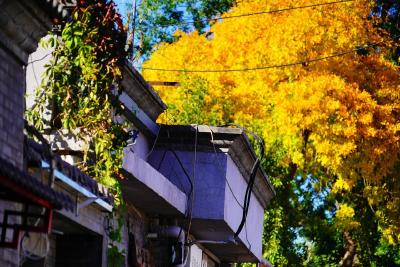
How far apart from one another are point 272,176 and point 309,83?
11.7 feet

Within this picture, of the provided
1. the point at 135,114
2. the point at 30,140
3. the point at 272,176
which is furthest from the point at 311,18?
the point at 30,140

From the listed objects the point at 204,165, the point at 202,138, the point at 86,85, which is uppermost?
the point at 202,138

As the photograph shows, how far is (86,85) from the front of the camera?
2059 centimetres

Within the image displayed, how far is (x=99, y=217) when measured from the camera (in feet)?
68.9

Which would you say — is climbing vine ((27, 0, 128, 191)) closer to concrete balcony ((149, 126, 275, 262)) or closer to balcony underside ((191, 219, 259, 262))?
concrete balcony ((149, 126, 275, 262))

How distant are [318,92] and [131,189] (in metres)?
19.4

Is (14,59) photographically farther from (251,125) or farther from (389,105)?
(389,105)

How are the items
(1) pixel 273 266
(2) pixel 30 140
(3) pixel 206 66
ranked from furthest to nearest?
(3) pixel 206 66 → (1) pixel 273 266 → (2) pixel 30 140

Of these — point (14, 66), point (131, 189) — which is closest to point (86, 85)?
point (131, 189)

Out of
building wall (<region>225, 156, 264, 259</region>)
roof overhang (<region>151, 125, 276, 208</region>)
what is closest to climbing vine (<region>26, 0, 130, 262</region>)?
roof overhang (<region>151, 125, 276, 208</region>)

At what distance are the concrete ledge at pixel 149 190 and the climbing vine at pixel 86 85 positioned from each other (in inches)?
31.0

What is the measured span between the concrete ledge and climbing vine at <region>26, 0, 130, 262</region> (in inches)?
31.0

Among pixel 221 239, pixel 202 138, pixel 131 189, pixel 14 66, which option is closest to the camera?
pixel 14 66

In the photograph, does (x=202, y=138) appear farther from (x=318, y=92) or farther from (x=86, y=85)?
(x=318, y=92)
